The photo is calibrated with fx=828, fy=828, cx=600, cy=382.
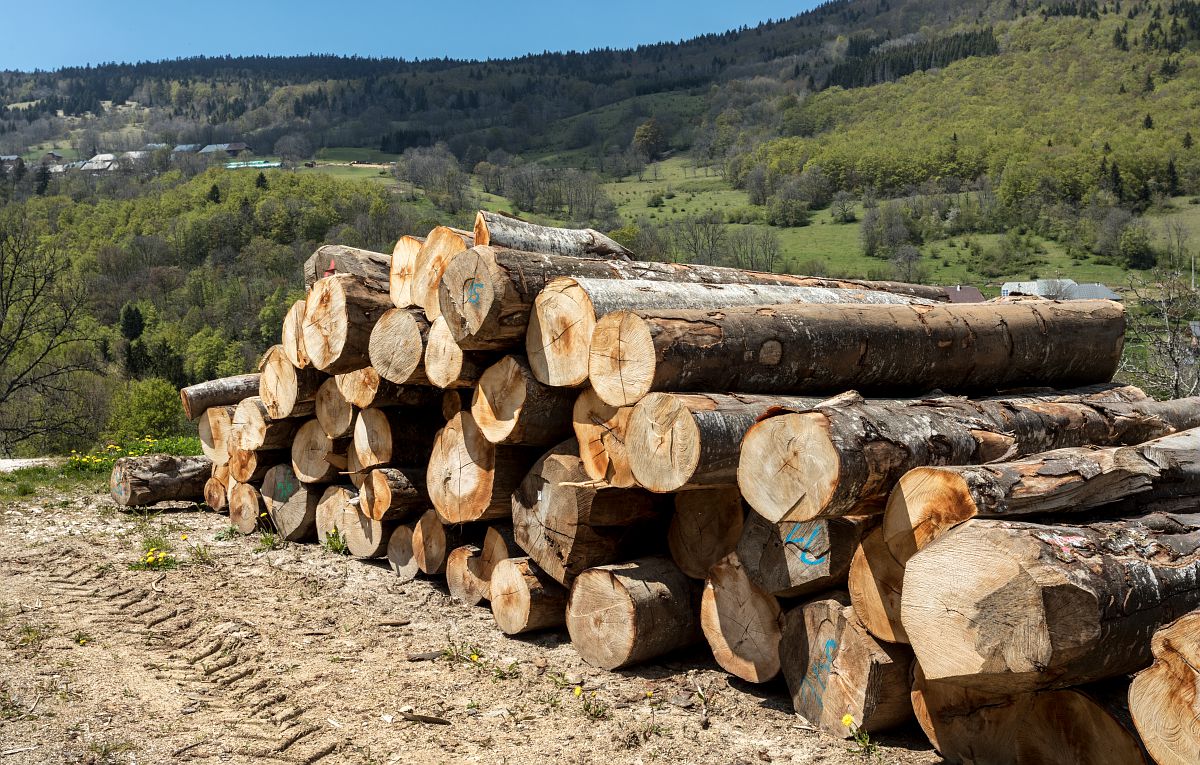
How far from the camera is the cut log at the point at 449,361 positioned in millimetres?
4844

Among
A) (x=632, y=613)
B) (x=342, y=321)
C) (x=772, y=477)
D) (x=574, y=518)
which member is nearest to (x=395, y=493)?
(x=342, y=321)

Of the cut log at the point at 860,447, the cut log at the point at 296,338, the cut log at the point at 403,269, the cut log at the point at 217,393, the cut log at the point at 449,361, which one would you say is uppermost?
the cut log at the point at 403,269

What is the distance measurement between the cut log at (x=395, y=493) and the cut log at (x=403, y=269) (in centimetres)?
118

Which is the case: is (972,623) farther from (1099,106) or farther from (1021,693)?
(1099,106)

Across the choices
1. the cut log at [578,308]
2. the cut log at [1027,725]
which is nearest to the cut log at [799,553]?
the cut log at [1027,725]

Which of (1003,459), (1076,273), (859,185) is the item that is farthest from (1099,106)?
(1003,459)

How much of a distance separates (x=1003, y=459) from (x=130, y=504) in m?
7.92

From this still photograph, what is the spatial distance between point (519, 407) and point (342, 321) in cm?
169

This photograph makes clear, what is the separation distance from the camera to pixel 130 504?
26.9 feet

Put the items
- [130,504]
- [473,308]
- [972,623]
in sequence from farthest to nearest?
1. [130,504]
2. [473,308]
3. [972,623]

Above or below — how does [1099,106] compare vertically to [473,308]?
above

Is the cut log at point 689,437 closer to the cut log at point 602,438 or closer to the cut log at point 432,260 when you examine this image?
the cut log at point 602,438

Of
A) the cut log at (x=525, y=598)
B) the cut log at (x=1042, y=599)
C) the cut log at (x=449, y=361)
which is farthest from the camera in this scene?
the cut log at (x=449, y=361)

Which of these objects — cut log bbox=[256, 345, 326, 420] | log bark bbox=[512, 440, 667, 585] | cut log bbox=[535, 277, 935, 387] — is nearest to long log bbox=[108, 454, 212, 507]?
cut log bbox=[256, 345, 326, 420]
